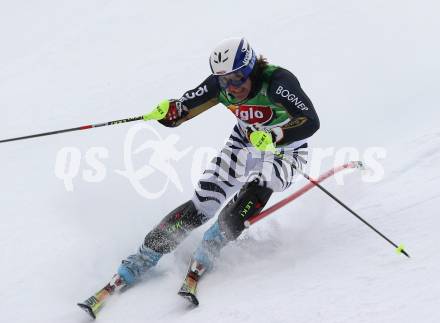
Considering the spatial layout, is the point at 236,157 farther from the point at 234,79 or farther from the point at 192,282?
the point at 192,282

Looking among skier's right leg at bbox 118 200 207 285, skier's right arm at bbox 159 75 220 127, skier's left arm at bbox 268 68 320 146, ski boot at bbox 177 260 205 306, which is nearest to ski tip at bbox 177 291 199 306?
ski boot at bbox 177 260 205 306

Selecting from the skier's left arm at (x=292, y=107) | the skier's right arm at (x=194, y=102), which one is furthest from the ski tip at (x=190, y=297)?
the skier's right arm at (x=194, y=102)

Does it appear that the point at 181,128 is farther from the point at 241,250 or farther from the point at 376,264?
the point at 376,264

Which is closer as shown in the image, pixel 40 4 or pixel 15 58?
pixel 15 58

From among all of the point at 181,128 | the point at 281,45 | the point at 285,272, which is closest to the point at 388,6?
the point at 281,45

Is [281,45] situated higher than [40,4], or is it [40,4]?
[40,4]

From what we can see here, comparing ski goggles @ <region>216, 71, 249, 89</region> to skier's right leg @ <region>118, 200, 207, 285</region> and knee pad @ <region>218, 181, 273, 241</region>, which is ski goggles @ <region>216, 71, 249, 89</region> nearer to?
knee pad @ <region>218, 181, 273, 241</region>

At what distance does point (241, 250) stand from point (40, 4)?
39.1 ft

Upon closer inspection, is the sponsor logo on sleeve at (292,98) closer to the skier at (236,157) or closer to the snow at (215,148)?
the skier at (236,157)

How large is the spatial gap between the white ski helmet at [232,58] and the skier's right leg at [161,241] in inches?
47.2

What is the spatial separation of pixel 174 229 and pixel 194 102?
1092mm

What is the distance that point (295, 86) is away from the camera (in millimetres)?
4332

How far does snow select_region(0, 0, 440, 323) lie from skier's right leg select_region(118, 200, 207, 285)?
142mm

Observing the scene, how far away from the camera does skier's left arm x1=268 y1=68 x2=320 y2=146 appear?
4289 mm
